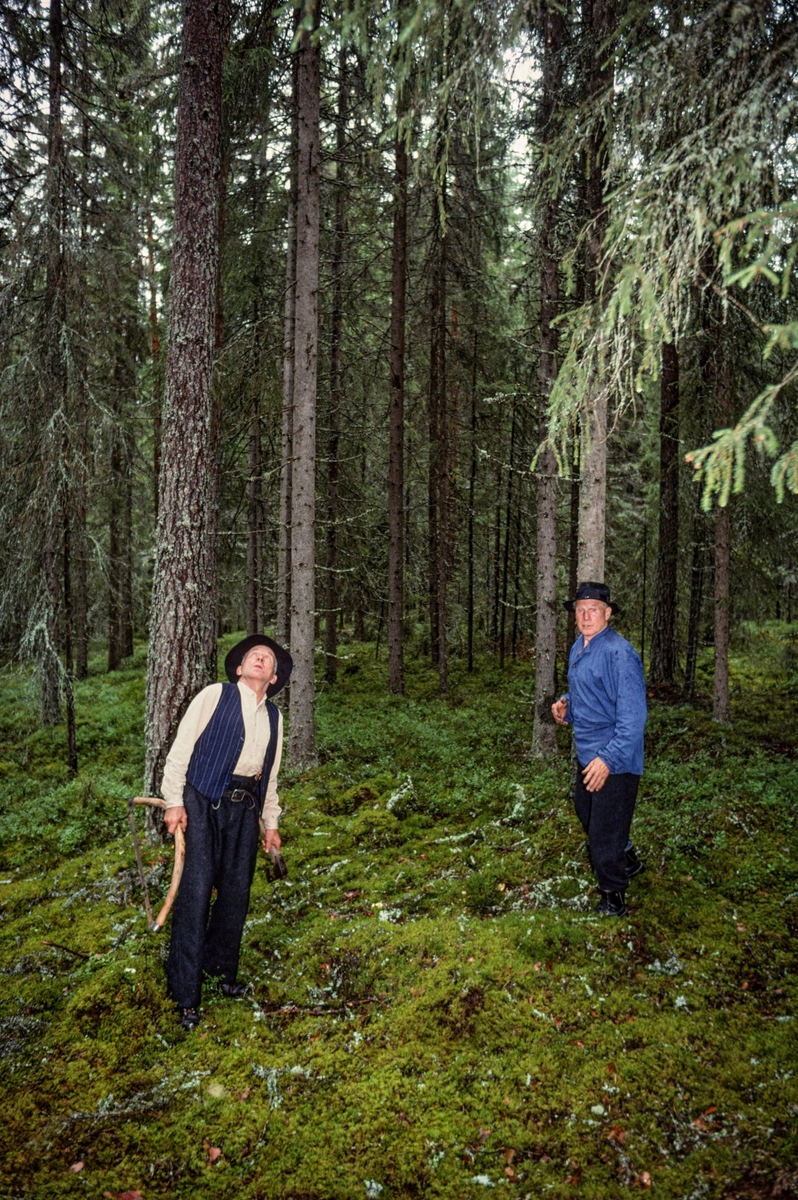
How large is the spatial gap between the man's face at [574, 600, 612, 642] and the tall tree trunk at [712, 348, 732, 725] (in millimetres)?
6701

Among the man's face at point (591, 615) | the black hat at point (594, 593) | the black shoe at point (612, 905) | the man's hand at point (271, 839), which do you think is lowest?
the black shoe at point (612, 905)

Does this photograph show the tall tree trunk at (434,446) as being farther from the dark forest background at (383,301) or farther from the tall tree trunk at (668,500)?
the tall tree trunk at (668,500)

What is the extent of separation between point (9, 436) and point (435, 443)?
8.57m

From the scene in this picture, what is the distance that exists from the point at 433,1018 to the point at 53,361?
32.6ft

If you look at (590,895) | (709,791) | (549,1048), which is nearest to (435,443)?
(709,791)

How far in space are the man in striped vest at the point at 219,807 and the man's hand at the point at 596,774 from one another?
2.23 metres

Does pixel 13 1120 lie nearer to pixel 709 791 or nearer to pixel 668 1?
pixel 709 791

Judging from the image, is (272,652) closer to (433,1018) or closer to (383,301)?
(433,1018)

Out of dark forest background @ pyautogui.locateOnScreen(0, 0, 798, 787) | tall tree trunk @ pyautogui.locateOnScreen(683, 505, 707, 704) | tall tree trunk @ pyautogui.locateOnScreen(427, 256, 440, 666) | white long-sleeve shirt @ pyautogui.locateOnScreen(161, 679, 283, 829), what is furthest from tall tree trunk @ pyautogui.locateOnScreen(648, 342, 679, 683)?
white long-sleeve shirt @ pyautogui.locateOnScreen(161, 679, 283, 829)

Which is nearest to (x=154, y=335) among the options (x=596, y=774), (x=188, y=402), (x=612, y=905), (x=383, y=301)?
(x=383, y=301)

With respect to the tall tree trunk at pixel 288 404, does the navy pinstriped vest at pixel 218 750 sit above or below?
below

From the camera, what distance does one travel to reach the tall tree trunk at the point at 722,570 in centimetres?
1034

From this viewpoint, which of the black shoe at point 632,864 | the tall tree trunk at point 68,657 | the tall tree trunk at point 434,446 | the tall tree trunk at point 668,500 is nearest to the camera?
the black shoe at point 632,864

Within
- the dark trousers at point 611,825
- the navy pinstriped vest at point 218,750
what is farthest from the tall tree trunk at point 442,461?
the navy pinstriped vest at point 218,750
